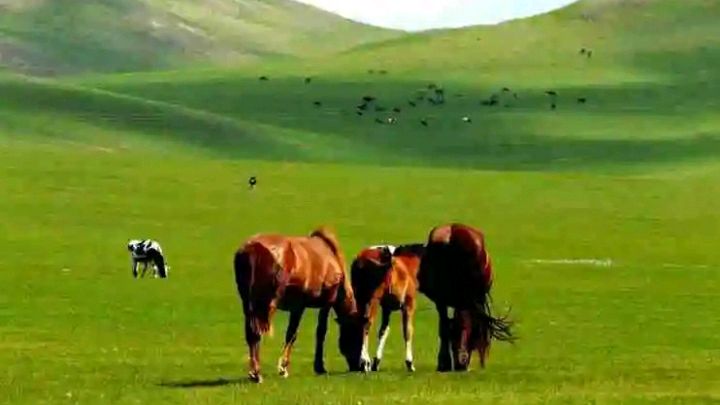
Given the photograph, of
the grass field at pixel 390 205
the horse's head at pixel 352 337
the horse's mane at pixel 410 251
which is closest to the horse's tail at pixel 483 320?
the grass field at pixel 390 205

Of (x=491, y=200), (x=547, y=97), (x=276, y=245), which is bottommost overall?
(x=276, y=245)

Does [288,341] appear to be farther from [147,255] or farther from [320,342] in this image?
[147,255]

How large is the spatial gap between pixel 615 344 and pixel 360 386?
25.3 ft

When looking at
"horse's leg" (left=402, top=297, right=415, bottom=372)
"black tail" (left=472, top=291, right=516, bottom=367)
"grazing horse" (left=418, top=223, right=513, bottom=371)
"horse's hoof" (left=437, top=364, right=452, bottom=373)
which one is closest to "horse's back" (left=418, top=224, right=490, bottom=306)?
"grazing horse" (left=418, top=223, right=513, bottom=371)

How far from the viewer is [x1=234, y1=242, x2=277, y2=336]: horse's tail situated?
16953 millimetres

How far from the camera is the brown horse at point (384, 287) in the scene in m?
18.8

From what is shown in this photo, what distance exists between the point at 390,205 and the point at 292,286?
3946 cm

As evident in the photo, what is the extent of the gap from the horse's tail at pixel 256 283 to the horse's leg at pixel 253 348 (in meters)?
0.04

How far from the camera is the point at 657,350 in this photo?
23062 mm

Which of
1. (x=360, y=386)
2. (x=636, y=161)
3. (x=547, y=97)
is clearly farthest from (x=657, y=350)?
(x=547, y=97)

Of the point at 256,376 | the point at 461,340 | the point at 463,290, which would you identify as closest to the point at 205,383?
the point at 256,376

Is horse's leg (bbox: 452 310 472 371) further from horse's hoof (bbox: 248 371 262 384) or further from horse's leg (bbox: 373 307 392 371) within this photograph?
horse's hoof (bbox: 248 371 262 384)

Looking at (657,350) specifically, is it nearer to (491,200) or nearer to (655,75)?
(491,200)

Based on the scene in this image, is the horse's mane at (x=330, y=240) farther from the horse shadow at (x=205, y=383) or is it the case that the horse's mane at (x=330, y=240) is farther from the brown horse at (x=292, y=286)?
the horse shadow at (x=205, y=383)
